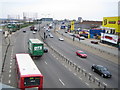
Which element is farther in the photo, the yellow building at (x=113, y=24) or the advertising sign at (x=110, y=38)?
the yellow building at (x=113, y=24)

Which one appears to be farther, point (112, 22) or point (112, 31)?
point (112, 31)

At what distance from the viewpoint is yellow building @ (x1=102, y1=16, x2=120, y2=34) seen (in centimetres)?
4856

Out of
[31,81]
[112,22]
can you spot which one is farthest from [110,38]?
[31,81]

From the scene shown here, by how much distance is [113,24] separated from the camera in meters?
50.7

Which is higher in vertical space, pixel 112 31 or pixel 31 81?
pixel 112 31

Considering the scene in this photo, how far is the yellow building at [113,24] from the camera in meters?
48.6

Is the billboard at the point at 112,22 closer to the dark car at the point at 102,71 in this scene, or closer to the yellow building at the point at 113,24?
the yellow building at the point at 113,24

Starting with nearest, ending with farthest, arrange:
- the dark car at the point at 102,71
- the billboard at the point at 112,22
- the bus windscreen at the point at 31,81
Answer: the bus windscreen at the point at 31,81 < the dark car at the point at 102,71 < the billboard at the point at 112,22

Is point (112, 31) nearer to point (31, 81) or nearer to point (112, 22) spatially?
point (112, 22)

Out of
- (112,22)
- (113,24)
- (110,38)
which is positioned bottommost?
(110,38)

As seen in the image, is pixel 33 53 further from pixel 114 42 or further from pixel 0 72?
pixel 114 42

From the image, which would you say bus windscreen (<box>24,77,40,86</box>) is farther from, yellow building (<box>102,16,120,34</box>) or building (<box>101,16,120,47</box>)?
yellow building (<box>102,16,120,34</box>)

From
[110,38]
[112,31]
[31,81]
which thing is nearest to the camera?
[31,81]

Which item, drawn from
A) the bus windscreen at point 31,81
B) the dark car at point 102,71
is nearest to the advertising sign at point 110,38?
the dark car at point 102,71
